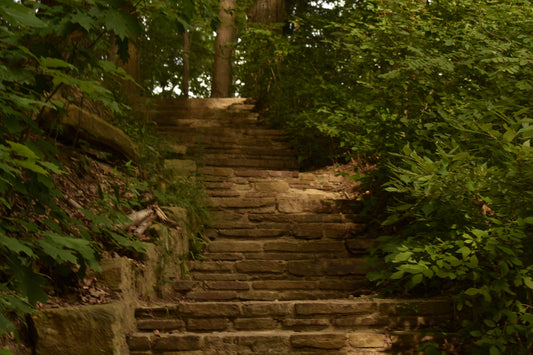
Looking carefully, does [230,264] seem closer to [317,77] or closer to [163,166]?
[163,166]

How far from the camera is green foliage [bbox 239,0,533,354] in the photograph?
331cm

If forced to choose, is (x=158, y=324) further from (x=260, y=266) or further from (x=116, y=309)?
(x=260, y=266)

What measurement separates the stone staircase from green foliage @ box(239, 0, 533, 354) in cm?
32

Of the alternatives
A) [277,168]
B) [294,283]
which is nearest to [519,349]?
[294,283]

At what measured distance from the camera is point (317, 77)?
7.95 m

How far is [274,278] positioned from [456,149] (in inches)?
88.5

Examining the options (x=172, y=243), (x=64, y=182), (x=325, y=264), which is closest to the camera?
(x=64, y=182)

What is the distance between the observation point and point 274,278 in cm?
520

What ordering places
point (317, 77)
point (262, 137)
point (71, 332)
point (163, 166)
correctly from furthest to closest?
1. point (262, 137)
2. point (317, 77)
3. point (163, 166)
4. point (71, 332)

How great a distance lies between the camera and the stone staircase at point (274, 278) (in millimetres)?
3977

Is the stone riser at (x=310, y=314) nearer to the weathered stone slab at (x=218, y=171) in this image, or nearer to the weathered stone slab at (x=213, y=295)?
the weathered stone slab at (x=213, y=295)

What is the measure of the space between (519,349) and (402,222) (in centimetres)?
222

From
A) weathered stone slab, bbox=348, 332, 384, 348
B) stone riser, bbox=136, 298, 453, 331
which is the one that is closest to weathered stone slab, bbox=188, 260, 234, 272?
stone riser, bbox=136, 298, 453, 331

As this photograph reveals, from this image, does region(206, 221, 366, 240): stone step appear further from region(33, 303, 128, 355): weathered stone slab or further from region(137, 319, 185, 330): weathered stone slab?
region(33, 303, 128, 355): weathered stone slab
